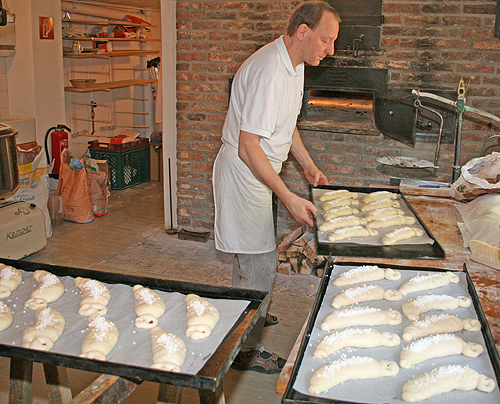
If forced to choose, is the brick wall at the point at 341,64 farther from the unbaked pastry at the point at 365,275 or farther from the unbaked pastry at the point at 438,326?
the unbaked pastry at the point at 438,326

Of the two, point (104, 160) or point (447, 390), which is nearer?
point (447, 390)

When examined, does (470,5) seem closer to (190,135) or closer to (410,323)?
(190,135)

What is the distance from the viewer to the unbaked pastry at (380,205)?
91.4 inches

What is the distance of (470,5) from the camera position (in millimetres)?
3594

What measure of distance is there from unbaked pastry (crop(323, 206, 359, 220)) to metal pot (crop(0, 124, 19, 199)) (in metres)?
1.19

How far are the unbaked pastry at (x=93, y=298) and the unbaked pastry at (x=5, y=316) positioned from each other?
0.19m

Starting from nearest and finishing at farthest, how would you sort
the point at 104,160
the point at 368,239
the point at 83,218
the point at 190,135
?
1. the point at 368,239
2. the point at 190,135
3. the point at 83,218
4. the point at 104,160

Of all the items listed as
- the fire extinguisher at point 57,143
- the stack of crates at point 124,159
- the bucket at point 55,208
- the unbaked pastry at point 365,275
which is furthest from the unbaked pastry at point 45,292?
the stack of crates at point 124,159

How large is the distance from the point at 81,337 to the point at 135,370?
1.04 feet

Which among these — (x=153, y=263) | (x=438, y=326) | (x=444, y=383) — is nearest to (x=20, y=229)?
(x=153, y=263)

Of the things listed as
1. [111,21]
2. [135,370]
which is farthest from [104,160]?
[135,370]

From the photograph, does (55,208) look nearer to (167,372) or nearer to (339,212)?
(339,212)

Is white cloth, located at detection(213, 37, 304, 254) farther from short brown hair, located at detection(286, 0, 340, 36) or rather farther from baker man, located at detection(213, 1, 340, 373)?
short brown hair, located at detection(286, 0, 340, 36)

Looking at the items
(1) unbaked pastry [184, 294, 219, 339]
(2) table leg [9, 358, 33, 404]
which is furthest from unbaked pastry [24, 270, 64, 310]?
(1) unbaked pastry [184, 294, 219, 339]
